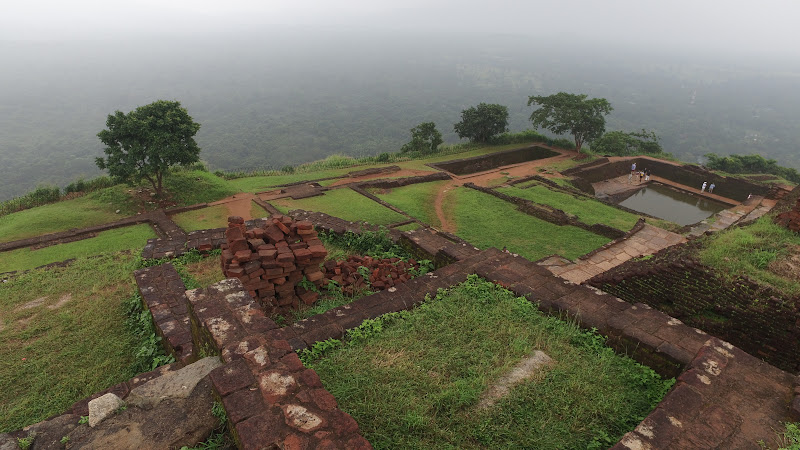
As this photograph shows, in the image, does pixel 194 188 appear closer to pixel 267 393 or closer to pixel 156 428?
pixel 156 428

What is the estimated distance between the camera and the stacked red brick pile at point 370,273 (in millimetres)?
7566

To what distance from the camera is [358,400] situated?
425 cm

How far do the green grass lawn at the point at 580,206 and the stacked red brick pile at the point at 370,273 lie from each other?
10.7m

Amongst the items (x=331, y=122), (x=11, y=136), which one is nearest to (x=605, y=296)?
(x=331, y=122)

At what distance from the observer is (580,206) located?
18453 millimetres

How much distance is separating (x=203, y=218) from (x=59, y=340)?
9.02m

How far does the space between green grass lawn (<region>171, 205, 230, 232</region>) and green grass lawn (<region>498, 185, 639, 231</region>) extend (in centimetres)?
1206

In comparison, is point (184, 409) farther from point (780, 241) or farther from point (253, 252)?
point (780, 241)

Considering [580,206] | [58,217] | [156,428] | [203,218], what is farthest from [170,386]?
[580,206]

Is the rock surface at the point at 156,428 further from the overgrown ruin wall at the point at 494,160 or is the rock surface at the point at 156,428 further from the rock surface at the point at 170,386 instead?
the overgrown ruin wall at the point at 494,160

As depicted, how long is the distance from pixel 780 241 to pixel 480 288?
7.50 m

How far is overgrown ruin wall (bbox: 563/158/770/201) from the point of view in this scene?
24203 mm

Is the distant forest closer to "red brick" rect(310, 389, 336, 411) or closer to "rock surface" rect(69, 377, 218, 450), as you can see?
"rock surface" rect(69, 377, 218, 450)

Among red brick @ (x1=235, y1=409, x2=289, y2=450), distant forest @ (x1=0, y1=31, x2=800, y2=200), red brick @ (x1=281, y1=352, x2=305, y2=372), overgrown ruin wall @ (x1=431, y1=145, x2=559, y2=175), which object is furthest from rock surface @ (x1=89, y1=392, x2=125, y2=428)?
distant forest @ (x1=0, y1=31, x2=800, y2=200)
